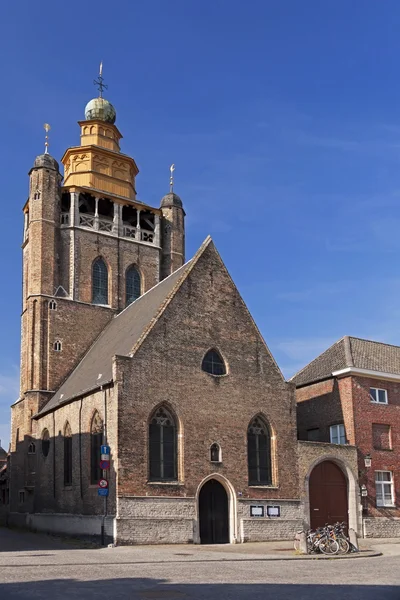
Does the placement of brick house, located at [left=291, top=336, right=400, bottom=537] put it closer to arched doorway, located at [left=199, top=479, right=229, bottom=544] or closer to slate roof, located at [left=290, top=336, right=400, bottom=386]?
slate roof, located at [left=290, top=336, right=400, bottom=386]

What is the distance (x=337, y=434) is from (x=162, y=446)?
10869 mm

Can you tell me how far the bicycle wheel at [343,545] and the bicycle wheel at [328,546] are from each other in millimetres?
172

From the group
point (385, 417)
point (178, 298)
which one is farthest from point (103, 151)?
point (385, 417)

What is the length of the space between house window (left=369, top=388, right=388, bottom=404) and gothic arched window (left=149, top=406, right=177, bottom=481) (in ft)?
38.1

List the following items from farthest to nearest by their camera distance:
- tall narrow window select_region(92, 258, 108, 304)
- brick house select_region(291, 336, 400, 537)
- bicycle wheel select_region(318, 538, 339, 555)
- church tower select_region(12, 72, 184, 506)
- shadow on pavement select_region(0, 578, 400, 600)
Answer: tall narrow window select_region(92, 258, 108, 304) < church tower select_region(12, 72, 184, 506) < brick house select_region(291, 336, 400, 537) < bicycle wheel select_region(318, 538, 339, 555) < shadow on pavement select_region(0, 578, 400, 600)

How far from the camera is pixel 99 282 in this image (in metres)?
43.4

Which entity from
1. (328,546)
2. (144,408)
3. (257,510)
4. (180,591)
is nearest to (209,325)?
(144,408)

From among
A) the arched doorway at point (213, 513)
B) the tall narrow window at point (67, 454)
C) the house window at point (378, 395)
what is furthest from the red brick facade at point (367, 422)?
the tall narrow window at point (67, 454)

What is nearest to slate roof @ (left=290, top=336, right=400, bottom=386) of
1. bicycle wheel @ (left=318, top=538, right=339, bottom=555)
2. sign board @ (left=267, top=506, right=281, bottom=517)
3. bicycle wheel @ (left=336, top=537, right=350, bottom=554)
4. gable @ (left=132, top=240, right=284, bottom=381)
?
gable @ (left=132, top=240, right=284, bottom=381)

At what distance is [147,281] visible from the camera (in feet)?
148

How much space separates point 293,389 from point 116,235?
16.4m

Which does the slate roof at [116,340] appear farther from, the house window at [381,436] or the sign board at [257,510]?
the house window at [381,436]

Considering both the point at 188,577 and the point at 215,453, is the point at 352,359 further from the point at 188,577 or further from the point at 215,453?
the point at 188,577

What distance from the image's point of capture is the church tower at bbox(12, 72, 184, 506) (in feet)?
132
